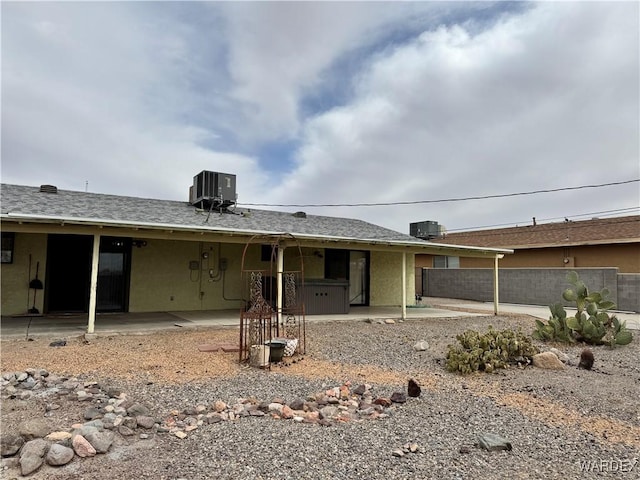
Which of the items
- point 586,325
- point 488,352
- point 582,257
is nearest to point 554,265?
point 582,257

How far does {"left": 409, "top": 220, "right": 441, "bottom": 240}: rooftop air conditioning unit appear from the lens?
1950 centimetres

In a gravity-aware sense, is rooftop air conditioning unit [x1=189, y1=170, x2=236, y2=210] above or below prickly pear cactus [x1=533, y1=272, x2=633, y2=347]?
above

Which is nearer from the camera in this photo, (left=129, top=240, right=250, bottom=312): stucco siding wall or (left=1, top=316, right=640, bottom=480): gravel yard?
(left=1, top=316, right=640, bottom=480): gravel yard

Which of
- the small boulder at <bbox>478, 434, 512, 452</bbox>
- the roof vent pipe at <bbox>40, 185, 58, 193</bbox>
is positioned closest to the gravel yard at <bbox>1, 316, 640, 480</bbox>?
the small boulder at <bbox>478, 434, 512, 452</bbox>

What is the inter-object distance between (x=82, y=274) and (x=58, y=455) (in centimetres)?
851

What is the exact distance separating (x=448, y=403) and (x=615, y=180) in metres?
16.1

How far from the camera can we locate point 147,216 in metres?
9.65

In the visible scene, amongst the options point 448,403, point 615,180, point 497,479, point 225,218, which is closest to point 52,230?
point 225,218

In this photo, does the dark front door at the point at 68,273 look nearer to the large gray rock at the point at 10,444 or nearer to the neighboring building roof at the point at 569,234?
the large gray rock at the point at 10,444

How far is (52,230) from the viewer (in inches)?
286

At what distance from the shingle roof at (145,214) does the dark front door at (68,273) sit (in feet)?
3.33

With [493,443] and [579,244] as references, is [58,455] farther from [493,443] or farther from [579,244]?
[579,244]

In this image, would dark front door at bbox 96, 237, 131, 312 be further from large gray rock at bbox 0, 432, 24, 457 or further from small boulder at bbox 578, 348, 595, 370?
small boulder at bbox 578, 348, 595, 370

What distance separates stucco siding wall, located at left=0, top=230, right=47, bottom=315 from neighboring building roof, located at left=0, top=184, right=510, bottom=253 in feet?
3.36
